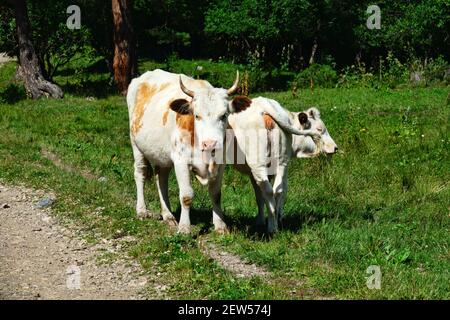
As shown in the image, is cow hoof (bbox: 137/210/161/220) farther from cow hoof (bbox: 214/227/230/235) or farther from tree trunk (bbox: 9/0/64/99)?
tree trunk (bbox: 9/0/64/99)

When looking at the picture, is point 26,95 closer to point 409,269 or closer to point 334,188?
point 334,188

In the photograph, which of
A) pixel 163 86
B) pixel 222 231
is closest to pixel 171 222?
pixel 222 231

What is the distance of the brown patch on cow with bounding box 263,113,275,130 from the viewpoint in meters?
9.20

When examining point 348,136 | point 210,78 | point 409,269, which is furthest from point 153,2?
point 409,269

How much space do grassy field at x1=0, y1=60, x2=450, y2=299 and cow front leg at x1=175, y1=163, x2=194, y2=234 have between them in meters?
0.23

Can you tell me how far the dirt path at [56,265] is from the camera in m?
7.10

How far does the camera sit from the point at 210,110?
8336 millimetres

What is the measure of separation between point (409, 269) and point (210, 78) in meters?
20.9

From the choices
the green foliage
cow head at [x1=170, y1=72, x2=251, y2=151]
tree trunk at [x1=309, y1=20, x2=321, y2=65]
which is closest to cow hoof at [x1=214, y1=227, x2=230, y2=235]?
cow head at [x1=170, y1=72, x2=251, y2=151]

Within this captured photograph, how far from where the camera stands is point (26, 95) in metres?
23.9

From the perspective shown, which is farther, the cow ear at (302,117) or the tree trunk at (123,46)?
the tree trunk at (123,46)

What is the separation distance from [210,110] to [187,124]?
→ 1.99 ft

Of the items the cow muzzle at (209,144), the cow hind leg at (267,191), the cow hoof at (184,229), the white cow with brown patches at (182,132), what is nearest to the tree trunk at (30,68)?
the white cow with brown patches at (182,132)

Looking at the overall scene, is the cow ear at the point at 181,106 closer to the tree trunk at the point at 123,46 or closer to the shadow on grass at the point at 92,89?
the tree trunk at the point at 123,46
